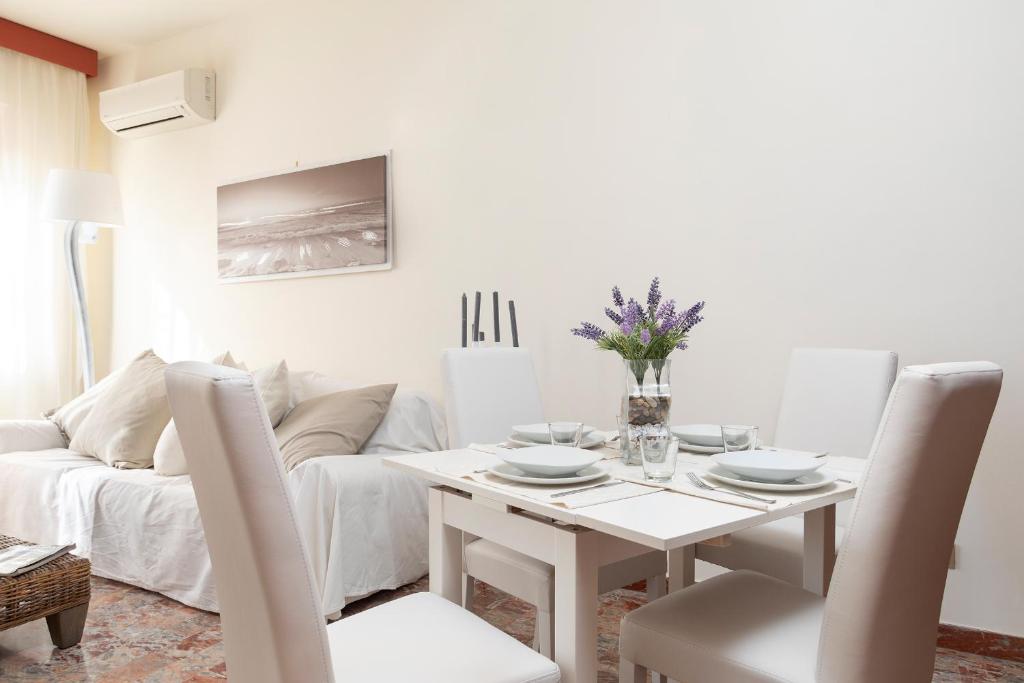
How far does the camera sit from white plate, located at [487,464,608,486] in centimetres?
133

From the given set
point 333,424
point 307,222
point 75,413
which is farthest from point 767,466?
point 75,413

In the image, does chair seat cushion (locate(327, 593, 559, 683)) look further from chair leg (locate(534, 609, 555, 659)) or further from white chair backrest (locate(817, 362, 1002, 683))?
white chair backrest (locate(817, 362, 1002, 683))

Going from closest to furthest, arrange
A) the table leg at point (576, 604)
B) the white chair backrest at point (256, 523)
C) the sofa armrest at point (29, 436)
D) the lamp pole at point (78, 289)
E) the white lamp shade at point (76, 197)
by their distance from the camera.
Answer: the white chair backrest at point (256, 523) → the table leg at point (576, 604) → the sofa armrest at point (29, 436) → the white lamp shade at point (76, 197) → the lamp pole at point (78, 289)

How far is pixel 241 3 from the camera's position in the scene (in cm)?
415

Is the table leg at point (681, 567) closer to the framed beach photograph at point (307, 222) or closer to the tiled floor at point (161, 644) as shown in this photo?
the tiled floor at point (161, 644)

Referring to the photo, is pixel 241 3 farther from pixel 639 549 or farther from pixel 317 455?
pixel 639 549

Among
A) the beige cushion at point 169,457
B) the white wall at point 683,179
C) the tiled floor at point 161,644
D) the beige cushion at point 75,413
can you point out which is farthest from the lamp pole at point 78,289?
the tiled floor at point 161,644

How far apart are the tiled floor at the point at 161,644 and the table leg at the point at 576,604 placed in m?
0.94

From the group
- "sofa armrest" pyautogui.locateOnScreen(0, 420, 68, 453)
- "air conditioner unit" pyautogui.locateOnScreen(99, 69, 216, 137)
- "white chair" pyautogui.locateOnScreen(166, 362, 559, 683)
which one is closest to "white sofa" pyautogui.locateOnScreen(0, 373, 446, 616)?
"sofa armrest" pyautogui.locateOnScreen(0, 420, 68, 453)

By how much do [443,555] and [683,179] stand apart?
5.88 feet

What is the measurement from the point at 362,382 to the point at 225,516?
9.07ft

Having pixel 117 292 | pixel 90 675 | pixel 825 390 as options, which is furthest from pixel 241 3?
pixel 825 390

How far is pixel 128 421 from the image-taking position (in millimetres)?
3234

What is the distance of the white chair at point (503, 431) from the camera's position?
1.71m
